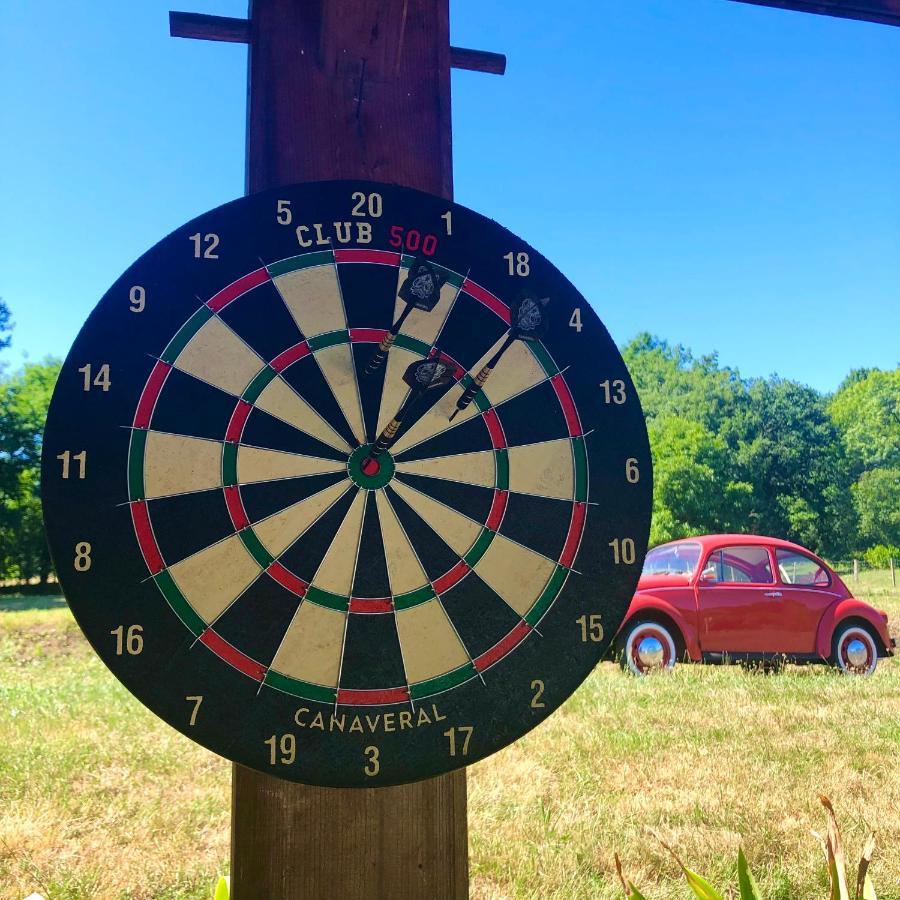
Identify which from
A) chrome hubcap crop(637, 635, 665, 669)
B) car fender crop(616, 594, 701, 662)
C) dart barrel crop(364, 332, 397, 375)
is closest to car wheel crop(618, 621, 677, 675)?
chrome hubcap crop(637, 635, 665, 669)

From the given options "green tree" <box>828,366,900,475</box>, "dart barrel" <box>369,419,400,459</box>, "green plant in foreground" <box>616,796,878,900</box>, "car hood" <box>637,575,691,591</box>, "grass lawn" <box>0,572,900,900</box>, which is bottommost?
"grass lawn" <box>0,572,900,900</box>

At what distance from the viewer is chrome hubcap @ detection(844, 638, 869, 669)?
6.45m

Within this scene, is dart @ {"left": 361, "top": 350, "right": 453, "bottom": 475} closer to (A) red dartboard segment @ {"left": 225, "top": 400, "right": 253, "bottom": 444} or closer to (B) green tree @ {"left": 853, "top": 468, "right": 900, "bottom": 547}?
(A) red dartboard segment @ {"left": 225, "top": 400, "right": 253, "bottom": 444}

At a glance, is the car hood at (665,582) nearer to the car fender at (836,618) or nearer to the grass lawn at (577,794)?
the car fender at (836,618)

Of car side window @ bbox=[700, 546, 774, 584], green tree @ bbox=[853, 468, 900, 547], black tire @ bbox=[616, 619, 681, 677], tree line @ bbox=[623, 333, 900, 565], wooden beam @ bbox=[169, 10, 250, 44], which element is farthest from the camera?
green tree @ bbox=[853, 468, 900, 547]

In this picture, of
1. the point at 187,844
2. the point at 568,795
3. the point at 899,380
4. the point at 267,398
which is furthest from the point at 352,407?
the point at 899,380

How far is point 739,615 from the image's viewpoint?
20.7 feet

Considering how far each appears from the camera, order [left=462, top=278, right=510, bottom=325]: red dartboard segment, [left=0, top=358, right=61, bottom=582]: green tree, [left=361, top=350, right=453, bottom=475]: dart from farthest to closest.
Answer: [left=0, top=358, right=61, bottom=582]: green tree < [left=462, top=278, right=510, bottom=325]: red dartboard segment < [left=361, top=350, right=453, bottom=475]: dart

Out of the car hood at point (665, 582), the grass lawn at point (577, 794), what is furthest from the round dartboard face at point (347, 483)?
the car hood at point (665, 582)

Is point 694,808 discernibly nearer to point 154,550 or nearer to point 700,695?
point 700,695

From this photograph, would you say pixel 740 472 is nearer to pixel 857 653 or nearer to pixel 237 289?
pixel 857 653

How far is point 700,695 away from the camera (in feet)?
16.3

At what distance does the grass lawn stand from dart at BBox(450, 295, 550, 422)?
5.95 ft

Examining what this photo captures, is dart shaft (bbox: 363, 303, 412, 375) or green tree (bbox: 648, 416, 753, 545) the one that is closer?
dart shaft (bbox: 363, 303, 412, 375)
